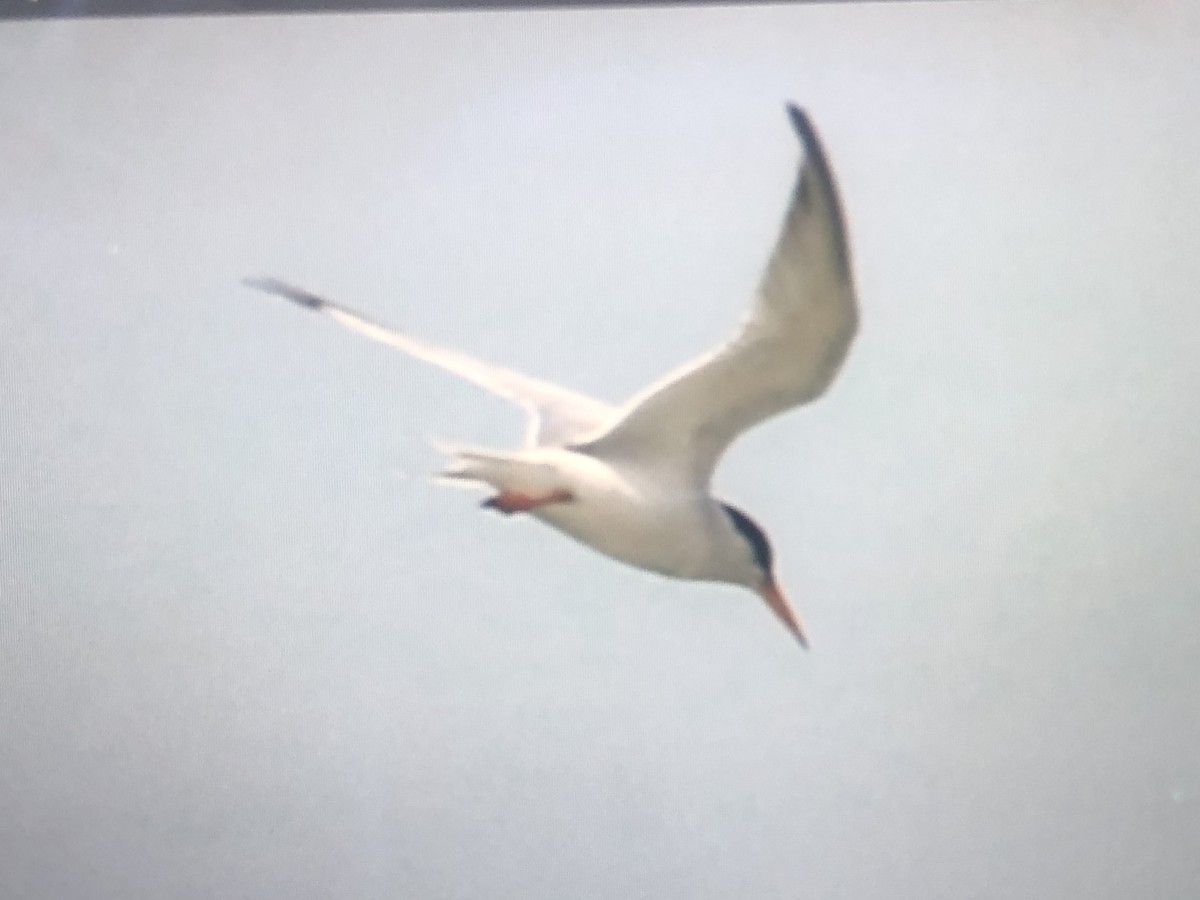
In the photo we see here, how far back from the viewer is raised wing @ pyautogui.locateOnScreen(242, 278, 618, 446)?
0.96 meters

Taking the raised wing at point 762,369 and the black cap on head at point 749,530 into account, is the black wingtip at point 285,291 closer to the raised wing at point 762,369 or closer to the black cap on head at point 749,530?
the raised wing at point 762,369

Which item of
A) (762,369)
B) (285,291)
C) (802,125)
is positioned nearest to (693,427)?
(762,369)

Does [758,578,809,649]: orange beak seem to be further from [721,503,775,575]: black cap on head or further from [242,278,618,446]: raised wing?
[242,278,618,446]: raised wing

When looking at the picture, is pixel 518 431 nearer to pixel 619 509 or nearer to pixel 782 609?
pixel 619 509

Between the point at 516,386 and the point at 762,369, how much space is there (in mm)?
214

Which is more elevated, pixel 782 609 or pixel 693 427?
pixel 693 427

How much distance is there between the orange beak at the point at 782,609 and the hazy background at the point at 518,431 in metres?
0.01

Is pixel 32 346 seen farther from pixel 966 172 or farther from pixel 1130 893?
pixel 1130 893

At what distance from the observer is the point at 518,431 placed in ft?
3.17

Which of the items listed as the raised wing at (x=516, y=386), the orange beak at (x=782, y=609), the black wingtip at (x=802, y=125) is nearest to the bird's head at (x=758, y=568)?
the orange beak at (x=782, y=609)

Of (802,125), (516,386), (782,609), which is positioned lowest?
(782,609)

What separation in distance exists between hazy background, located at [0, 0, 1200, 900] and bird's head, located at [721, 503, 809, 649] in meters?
0.01

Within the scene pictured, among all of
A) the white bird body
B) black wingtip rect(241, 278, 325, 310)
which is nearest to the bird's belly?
the white bird body

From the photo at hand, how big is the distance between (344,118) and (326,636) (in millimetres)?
464
